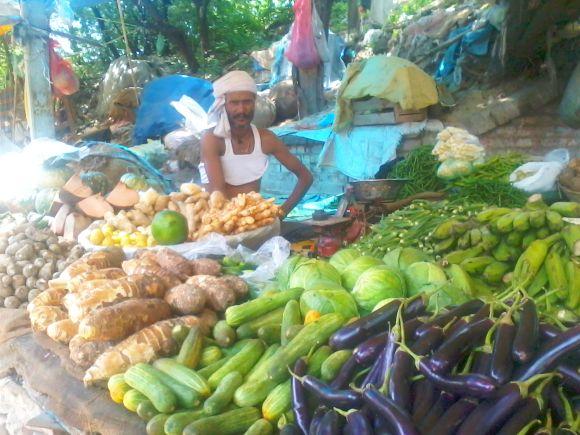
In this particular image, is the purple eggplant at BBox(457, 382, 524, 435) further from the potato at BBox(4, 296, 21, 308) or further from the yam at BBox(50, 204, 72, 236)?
the yam at BBox(50, 204, 72, 236)

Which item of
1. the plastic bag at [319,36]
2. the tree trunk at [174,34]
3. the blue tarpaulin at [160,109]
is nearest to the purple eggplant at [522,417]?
the plastic bag at [319,36]

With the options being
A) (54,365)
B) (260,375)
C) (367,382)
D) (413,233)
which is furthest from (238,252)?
(367,382)

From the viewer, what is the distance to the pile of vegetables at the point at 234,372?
185 cm

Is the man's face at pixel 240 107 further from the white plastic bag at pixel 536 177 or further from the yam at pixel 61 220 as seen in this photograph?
the white plastic bag at pixel 536 177

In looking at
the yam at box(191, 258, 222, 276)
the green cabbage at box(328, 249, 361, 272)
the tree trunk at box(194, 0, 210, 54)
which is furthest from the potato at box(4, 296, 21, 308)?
the tree trunk at box(194, 0, 210, 54)

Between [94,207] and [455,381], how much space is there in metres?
3.53

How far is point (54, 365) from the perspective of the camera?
2.55 m

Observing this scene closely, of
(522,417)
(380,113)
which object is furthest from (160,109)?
(522,417)

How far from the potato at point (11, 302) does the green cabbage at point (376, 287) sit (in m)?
2.22

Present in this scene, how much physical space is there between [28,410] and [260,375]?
1.76 m

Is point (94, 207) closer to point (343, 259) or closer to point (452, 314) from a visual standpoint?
point (343, 259)

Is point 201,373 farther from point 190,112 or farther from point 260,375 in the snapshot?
point 190,112

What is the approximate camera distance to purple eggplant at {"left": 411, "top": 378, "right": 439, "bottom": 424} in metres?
1.50

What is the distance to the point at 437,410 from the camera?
4.97 ft
